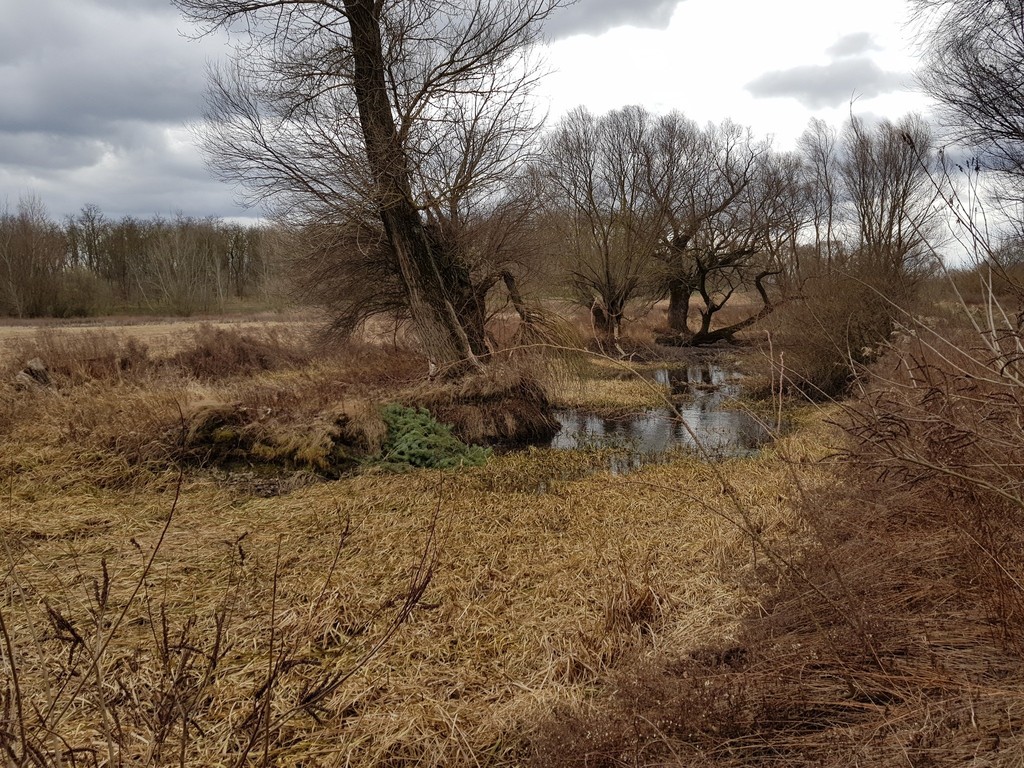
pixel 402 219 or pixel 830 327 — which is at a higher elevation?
pixel 402 219

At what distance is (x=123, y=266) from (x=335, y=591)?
171 feet

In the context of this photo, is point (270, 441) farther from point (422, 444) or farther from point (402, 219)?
point (402, 219)

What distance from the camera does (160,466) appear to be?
787 cm

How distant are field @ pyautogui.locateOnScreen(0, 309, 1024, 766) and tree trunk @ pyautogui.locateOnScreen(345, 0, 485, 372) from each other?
154 inches

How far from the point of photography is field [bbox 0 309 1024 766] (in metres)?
2.49

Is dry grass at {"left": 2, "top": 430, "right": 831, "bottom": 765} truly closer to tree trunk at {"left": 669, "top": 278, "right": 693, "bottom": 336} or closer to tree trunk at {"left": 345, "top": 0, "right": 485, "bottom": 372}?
tree trunk at {"left": 345, "top": 0, "right": 485, "bottom": 372}

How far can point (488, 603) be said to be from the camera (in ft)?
15.2

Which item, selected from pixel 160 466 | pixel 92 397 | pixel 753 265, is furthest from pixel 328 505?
pixel 753 265

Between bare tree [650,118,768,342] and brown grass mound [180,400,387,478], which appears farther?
bare tree [650,118,768,342]

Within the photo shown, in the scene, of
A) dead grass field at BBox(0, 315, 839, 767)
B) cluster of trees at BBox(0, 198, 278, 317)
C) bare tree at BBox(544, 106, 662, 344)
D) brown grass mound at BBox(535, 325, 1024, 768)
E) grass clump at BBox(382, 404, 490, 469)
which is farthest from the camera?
cluster of trees at BBox(0, 198, 278, 317)

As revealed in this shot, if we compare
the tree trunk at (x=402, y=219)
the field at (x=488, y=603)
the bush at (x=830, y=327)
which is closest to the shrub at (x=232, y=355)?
the tree trunk at (x=402, y=219)

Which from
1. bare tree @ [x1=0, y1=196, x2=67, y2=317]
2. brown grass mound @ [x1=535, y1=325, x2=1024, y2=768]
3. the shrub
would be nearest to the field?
brown grass mound @ [x1=535, y1=325, x2=1024, y2=768]

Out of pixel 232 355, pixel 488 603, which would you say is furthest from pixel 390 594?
pixel 232 355

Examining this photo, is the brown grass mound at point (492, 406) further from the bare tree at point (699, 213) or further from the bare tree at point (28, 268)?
the bare tree at point (28, 268)
